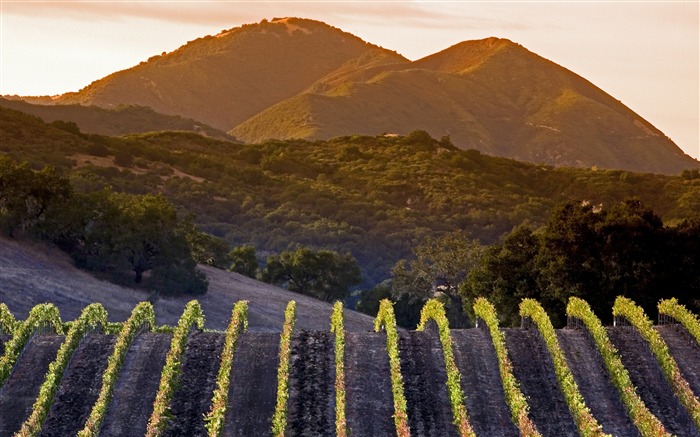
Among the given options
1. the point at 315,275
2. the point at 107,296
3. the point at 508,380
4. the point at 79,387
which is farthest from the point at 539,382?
the point at 315,275

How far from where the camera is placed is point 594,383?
128ft

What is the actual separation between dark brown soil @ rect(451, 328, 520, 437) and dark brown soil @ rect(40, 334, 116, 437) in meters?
11.5

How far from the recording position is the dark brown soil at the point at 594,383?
36.9 meters

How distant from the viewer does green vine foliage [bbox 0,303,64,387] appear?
3853 cm

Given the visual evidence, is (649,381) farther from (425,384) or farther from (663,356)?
(425,384)

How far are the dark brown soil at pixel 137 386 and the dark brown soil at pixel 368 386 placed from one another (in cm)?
608

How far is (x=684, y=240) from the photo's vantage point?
210 ft

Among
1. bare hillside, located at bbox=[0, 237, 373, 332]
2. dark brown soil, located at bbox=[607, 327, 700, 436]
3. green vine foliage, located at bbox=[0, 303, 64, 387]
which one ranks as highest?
dark brown soil, located at bbox=[607, 327, 700, 436]

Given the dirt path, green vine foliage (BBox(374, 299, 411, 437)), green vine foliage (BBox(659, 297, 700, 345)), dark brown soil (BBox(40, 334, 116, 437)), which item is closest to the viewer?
green vine foliage (BBox(374, 299, 411, 437))

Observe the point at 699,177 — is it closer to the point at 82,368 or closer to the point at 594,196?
the point at 594,196

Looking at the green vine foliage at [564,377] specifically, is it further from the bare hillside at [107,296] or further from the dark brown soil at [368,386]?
the bare hillside at [107,296]

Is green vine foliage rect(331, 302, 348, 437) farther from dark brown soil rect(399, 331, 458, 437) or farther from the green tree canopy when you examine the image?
the green tree canopy

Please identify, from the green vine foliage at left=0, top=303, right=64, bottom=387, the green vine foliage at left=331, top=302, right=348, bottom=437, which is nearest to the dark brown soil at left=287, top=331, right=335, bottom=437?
the green vine foliage at left=331, top=302, right=348, bottom=437

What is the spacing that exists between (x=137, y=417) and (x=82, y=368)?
345 centimetres
